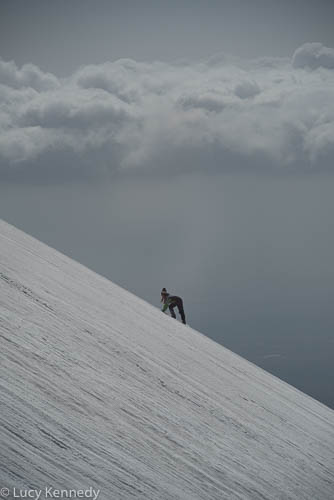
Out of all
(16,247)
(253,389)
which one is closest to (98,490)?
(253,389)

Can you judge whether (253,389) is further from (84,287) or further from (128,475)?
(128,475)

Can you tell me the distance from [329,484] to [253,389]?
2.85m

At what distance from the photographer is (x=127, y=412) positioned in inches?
237

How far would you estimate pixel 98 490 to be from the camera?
14.5 feet

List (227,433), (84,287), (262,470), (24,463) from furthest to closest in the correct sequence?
(84,287)
(227,433)
(262,470)
(24,463)

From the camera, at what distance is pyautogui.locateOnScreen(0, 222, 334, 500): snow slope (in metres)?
4.65

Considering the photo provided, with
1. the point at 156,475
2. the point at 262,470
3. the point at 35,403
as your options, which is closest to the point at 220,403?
the point at 262,470

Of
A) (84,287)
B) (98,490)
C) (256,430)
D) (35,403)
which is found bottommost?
(98,490)

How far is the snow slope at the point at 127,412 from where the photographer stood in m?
4.65

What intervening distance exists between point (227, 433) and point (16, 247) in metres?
6.27

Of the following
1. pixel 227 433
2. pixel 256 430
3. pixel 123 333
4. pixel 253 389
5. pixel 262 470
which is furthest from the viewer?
pixel 253 389

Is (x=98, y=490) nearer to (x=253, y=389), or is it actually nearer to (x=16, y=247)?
(x=253, y=389)

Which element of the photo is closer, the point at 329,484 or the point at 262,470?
the point at 262,470

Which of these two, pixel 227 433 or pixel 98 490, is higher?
pixel 227 433
